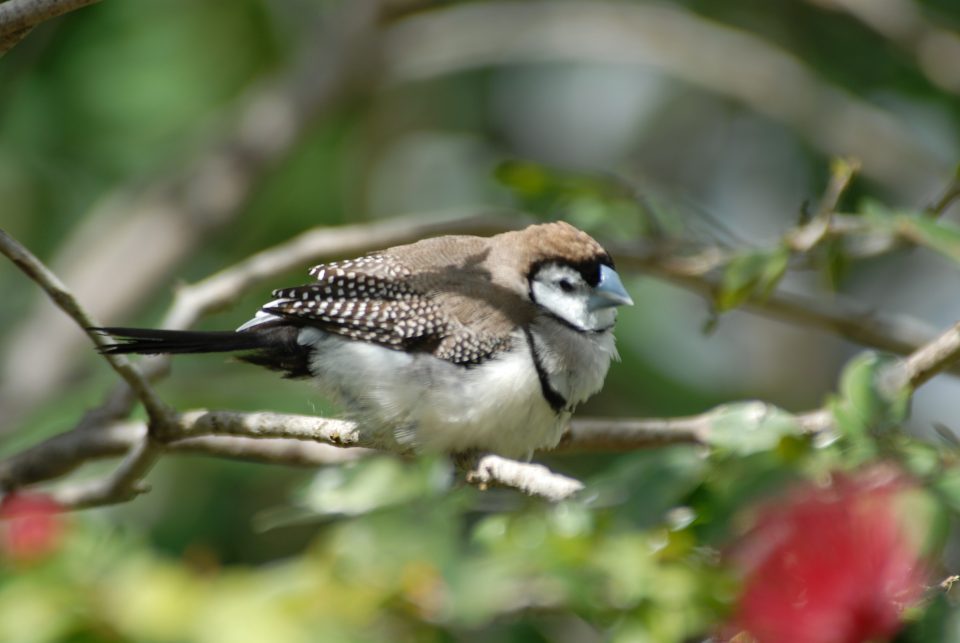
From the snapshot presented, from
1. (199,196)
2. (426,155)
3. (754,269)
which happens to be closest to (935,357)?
(754,269)

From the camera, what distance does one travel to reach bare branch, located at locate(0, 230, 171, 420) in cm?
262

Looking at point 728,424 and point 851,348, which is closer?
point 728,424

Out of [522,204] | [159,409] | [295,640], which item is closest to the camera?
[295,640]

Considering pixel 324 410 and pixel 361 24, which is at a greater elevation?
pixel 361 24

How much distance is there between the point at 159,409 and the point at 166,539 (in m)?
3.19

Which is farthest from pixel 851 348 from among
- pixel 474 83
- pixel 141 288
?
pixel 141 288

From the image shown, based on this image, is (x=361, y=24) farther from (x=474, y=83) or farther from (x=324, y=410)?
(x=324, y=410)

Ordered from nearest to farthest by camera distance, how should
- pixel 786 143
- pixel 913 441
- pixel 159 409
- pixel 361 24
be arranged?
pixel 913 441
pixel 159 409
pixel 361 24
pixel 786 143

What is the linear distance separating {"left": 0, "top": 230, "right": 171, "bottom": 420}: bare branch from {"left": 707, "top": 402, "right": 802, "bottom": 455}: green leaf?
4.83 feet

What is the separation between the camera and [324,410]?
186 inches

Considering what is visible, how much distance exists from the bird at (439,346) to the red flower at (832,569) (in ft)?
6.78

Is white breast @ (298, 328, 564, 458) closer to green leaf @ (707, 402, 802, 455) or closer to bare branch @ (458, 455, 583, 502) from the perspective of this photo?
bare branch @ (458, 455, 583, 502)

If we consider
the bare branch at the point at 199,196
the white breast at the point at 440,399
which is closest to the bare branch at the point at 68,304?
the white breast at the point at 440,399

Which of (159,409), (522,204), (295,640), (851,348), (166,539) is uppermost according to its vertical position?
(295,640)
